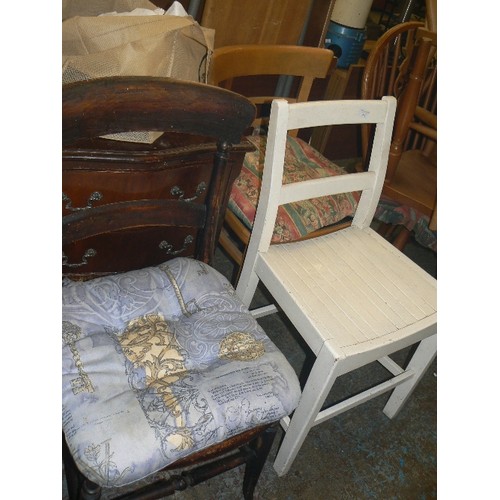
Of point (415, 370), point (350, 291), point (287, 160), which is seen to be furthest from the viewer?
point (287, 160)

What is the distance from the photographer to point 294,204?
153 centimetres

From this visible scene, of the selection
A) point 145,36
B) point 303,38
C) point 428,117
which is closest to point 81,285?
point 145,36

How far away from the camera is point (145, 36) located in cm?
100

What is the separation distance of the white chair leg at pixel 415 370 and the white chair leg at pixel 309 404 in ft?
1.43

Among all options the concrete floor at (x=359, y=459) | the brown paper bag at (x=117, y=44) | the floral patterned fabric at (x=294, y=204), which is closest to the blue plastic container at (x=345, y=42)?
the floral patterned fabric at (x=294, y=204)

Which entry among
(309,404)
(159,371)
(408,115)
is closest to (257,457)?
(309,404)

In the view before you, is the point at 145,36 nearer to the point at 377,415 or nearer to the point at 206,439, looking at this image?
the point at 206,439

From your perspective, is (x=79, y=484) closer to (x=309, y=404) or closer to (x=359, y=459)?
(x=309, y=404)

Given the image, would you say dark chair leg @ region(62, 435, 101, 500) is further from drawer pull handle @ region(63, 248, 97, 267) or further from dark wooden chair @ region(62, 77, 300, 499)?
drawer pull handle @ region(63, 248, 97, 267)

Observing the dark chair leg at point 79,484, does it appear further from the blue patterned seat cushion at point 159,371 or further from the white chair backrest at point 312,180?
the white chair backrest at point 312,180

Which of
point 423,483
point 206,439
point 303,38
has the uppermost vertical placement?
point 303,38

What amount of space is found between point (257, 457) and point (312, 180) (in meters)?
0.77

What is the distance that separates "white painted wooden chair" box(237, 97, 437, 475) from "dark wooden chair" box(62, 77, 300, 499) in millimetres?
132

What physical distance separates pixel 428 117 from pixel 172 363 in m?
1.42
